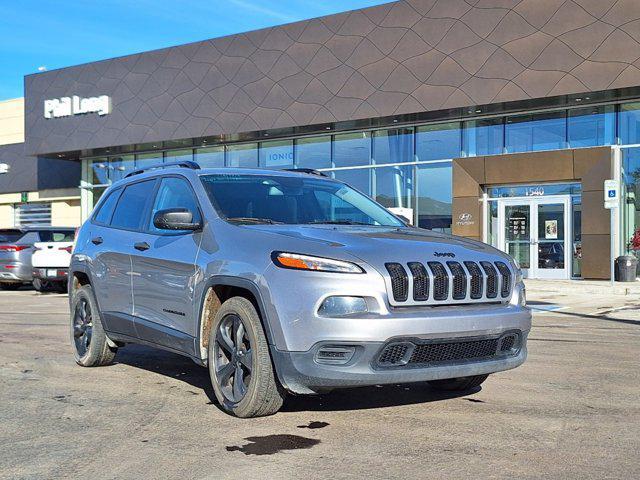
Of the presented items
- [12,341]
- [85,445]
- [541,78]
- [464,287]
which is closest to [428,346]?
[464,287]

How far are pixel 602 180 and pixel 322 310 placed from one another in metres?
18.0

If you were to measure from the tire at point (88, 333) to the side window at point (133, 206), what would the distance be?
81cm

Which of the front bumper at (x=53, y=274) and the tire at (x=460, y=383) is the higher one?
the front bumper at (x=53, y=274)

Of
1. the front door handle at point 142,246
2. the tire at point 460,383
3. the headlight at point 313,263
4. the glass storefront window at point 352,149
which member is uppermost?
the glass storefront window at point 352,149

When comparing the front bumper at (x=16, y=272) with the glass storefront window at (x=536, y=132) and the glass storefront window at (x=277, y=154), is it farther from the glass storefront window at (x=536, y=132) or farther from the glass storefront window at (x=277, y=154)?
the glass storefront window at (x=536, y=132)

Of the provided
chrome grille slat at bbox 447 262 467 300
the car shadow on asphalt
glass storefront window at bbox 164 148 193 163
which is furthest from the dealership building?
chrome grille slat at bbox 447 262 467 300

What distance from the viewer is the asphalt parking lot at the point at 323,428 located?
389 cm

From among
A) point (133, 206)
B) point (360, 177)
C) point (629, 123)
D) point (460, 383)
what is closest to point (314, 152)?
point (360, 177)

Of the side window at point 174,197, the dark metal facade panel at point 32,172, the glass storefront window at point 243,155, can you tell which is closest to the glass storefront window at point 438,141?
the glass storefront window at point 243,155

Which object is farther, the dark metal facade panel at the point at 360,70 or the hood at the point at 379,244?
the dark metal facade panel at the point at 360,70

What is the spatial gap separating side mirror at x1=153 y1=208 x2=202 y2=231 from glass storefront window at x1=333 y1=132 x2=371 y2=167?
20232 mm

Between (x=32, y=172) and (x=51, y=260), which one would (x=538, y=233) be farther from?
(x=32, y=172)

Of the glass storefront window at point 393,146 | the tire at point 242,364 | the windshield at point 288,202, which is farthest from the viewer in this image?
the glass storefront window at point 393,146

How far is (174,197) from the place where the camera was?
19.7ft
